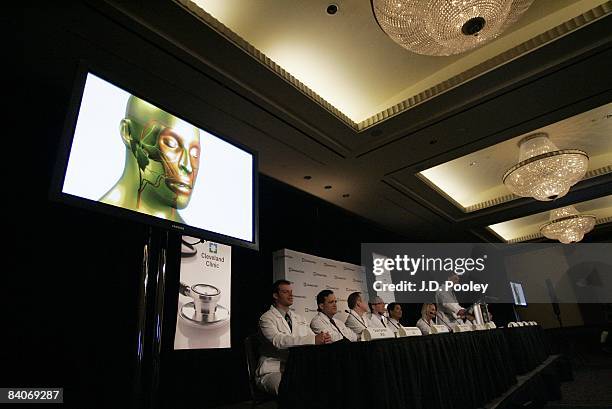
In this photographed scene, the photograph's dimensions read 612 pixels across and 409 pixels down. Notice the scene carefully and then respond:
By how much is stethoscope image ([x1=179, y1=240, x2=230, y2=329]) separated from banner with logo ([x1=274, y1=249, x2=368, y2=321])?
1.00 m

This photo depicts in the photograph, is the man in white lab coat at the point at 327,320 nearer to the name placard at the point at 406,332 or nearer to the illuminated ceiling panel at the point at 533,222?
the name placard at the point at 406,332

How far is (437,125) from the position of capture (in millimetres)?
3555

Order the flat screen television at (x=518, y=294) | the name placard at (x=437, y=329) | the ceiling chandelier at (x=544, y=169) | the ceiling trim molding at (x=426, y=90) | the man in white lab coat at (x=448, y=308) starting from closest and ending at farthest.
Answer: the name placard at (x=437, y=329) < the ceiling trim molding at (x=426, y=90) < the ceiling chandelier at (x=544, y=169) < the man in white lab coat at (x=448, y=308) < the flat screen television at (x=518, y=294)

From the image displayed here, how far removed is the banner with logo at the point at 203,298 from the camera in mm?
3301

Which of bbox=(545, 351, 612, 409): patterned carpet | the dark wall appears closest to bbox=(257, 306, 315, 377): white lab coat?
the dark wall

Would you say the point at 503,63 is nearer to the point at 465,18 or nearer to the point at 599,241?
the point at 465,18

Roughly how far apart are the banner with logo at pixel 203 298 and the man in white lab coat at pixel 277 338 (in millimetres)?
1140

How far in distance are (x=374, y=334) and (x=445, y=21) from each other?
1.79 metres

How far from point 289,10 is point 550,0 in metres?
2.00

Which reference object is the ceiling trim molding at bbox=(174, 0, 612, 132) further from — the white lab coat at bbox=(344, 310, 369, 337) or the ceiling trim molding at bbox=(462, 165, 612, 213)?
the white lab coat at bbox=(344, 310, 369, 337)

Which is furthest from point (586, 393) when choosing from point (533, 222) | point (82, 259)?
point (533, 222)

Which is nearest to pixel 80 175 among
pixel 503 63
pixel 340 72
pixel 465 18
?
pixel 465 18

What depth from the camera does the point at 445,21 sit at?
78.3 inches

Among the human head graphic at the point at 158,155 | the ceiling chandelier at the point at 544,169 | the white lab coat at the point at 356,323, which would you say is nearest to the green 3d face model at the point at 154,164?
the human head graphic at the point at 158,155
